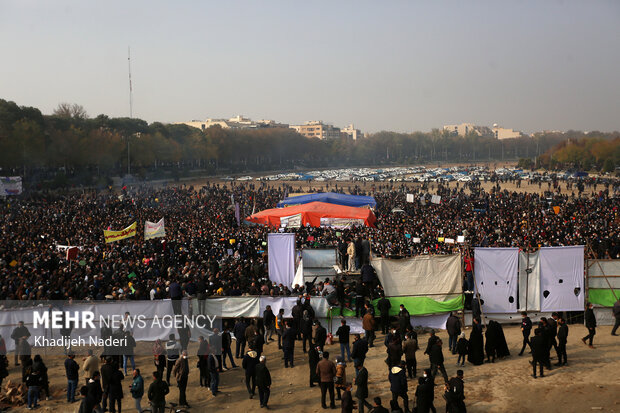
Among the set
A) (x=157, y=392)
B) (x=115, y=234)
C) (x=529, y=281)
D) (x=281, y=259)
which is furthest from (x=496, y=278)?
(x=115, y=234)

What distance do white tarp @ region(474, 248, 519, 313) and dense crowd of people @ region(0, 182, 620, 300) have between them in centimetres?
261

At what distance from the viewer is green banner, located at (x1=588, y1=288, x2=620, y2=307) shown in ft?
42.4

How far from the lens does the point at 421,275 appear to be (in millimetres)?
13461

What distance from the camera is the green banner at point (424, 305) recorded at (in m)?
13.1

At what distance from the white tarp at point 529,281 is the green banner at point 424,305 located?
1474mm

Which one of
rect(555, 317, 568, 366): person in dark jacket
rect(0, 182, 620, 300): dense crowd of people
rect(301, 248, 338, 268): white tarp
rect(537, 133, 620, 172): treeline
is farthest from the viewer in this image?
rect(537, 133, 620, 172): treeline

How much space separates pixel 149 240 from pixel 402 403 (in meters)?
15.4

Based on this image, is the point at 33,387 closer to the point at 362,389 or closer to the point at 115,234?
the point at 362,389

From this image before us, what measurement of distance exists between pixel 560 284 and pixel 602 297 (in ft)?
3.55

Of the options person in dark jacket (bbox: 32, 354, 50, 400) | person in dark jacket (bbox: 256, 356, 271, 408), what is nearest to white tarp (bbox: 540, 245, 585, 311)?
person in dark jacket (bbox: 256, 356, 271, 408)

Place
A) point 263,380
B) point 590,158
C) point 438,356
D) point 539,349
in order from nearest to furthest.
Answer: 1. point 263,380
2. point 438,356
3. point 539,349
4. point 590,158

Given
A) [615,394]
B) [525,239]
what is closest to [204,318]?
[615,394]

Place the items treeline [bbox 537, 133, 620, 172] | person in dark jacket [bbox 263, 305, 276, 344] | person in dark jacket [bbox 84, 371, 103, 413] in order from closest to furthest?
1. person in dark jacket [bbox 84, 371, 103, 413]
2. person in dark jacket [bbox 263, 305, 276, 344]
3. treeline [bbox 537, 133, 620, 172]

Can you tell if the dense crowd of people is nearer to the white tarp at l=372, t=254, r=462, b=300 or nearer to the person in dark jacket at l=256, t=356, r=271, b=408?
the white tarp at l=372, t=254, r=462, b=300
